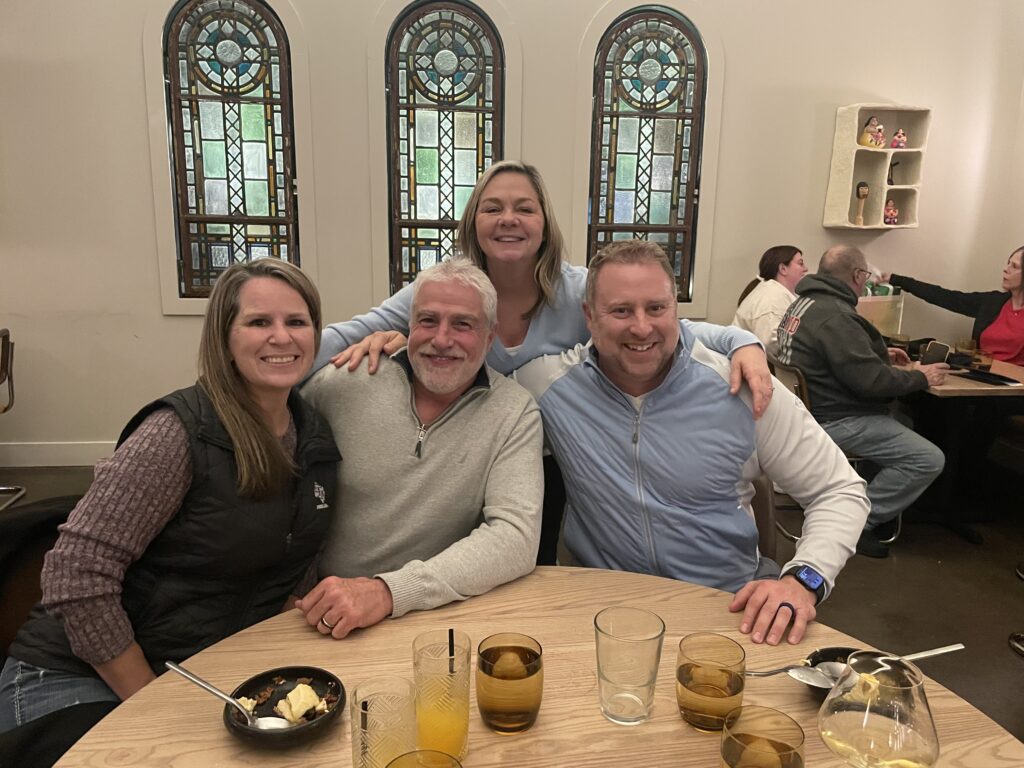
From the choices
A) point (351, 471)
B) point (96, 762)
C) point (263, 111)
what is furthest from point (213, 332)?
point (263, 111)

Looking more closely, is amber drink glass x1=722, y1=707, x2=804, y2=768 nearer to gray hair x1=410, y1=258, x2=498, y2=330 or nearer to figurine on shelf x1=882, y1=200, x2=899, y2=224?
gray hair x1=410, y1=258, x2=498, y2=330

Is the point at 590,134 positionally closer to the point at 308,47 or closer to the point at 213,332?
the point at 308,47

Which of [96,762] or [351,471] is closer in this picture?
[96,762]

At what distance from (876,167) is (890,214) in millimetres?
328

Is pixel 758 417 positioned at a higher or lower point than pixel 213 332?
lower

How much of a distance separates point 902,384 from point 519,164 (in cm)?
225

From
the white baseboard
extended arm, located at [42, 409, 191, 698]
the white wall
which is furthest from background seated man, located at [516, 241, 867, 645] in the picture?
the white baseboard

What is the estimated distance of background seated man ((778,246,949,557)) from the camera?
11.1 ft

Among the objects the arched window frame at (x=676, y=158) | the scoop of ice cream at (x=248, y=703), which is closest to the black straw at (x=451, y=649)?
the scoop of ice cream at (x=248, y=703)

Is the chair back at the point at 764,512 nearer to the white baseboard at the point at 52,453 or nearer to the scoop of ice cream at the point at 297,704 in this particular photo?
the scoop of ice cream at the point at 297,704

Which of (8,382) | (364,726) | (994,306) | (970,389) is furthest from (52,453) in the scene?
Answer: (994,306)

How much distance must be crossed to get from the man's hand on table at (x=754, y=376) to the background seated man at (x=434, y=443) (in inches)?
18.5

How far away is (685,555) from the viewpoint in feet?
5.36

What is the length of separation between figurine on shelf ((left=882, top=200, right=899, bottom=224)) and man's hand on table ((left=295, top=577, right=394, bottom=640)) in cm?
465
